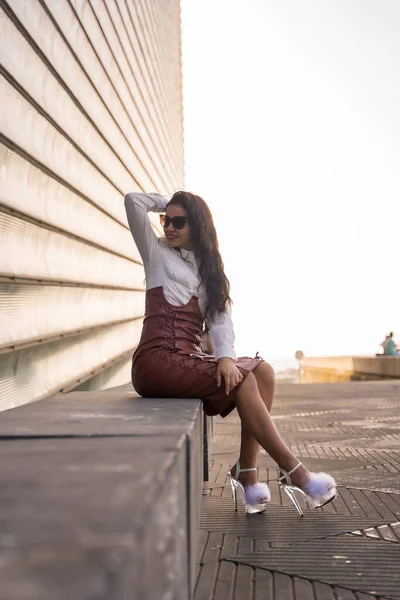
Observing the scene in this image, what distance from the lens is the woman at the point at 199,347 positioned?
295 centimetres

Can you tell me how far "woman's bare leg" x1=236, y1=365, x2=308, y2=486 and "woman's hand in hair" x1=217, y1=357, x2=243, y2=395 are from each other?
6 centimetres

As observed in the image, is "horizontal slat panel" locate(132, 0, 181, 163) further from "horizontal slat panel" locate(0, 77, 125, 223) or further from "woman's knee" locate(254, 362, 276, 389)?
"woman's knee" locate(254, 362, 276, 389)

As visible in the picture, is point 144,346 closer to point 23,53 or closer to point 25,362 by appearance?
point 25,362

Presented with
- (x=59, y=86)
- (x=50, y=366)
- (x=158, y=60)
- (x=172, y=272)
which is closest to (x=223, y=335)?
(x=172, y=272)

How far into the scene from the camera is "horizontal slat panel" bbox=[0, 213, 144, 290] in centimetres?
368

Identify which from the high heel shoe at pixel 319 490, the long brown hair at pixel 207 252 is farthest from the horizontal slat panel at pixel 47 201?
the high heel shoe at pixel 319 490

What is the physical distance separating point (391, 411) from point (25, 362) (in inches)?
183

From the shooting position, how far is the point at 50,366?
4.47 meters

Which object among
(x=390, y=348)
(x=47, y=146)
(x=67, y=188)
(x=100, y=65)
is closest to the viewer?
(x=47, y=146)

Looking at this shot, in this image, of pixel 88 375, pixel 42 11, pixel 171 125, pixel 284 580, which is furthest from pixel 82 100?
pixel 171 125

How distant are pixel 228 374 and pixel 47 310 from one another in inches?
71.9

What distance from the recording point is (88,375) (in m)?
5.50

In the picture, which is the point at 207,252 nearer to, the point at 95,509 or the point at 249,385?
the point at 249,385

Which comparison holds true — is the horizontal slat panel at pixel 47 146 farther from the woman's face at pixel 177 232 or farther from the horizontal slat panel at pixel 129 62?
the horizontal slat panel at pixel 129 62
